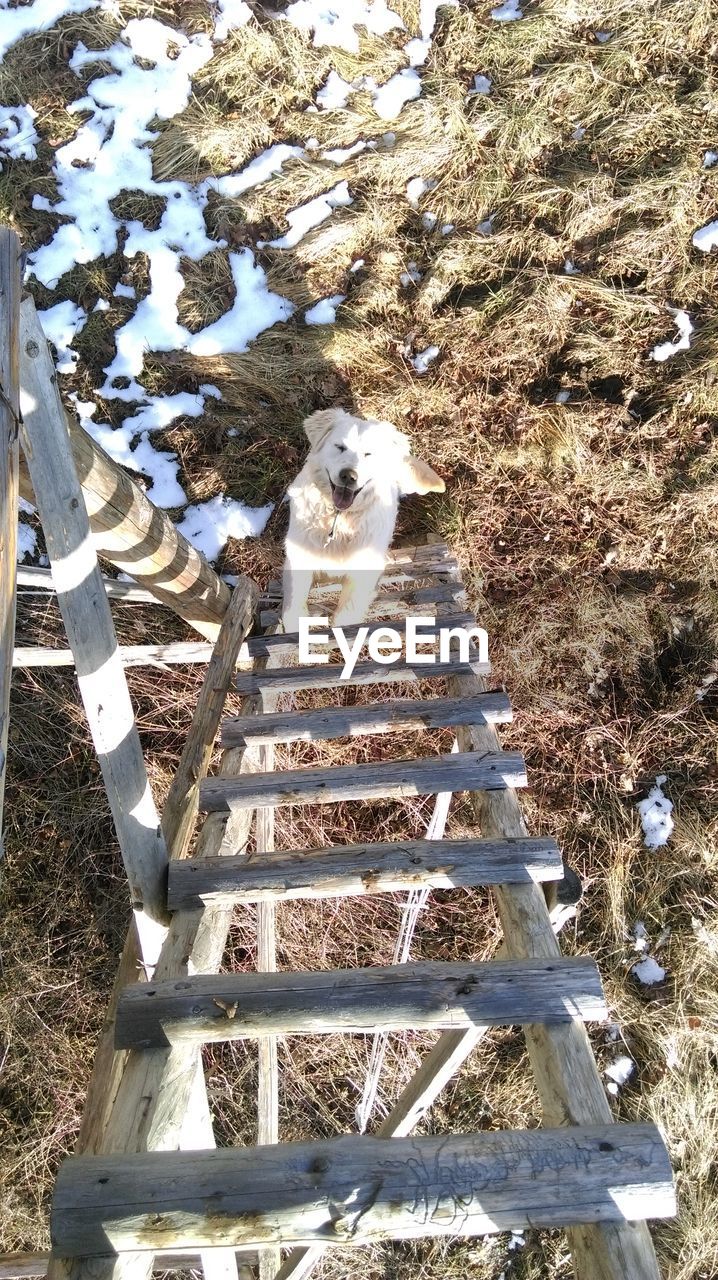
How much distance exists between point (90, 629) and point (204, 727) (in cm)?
115

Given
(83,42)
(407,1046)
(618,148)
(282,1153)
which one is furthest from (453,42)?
(407,1046)

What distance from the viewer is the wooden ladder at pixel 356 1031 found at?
113cm

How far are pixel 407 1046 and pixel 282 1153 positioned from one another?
10.2 ft

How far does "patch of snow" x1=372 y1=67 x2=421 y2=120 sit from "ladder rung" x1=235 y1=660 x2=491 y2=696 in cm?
318

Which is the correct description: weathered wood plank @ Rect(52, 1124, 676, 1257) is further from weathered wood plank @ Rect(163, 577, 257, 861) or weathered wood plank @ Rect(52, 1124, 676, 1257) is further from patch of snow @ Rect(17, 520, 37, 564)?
patch of snow @ Rect(17, 520, 37, 564)

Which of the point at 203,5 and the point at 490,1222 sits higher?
the point at 203,5

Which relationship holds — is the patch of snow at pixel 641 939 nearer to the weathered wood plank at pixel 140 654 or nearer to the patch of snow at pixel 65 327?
the weathered wood plank at pixel 140 654

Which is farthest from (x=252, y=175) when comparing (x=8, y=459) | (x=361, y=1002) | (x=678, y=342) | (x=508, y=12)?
(x=361, y=1002)

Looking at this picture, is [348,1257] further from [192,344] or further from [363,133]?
[363,133]

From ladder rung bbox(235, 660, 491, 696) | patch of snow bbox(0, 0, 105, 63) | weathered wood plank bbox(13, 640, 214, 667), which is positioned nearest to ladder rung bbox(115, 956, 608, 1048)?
ladder rung bbox(235, 660, 491, 696)

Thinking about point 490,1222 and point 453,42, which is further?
point 453,42

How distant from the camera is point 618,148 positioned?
4.01m

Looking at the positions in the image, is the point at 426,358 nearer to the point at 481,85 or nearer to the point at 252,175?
the point at 252,175

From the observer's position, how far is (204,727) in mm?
2816
